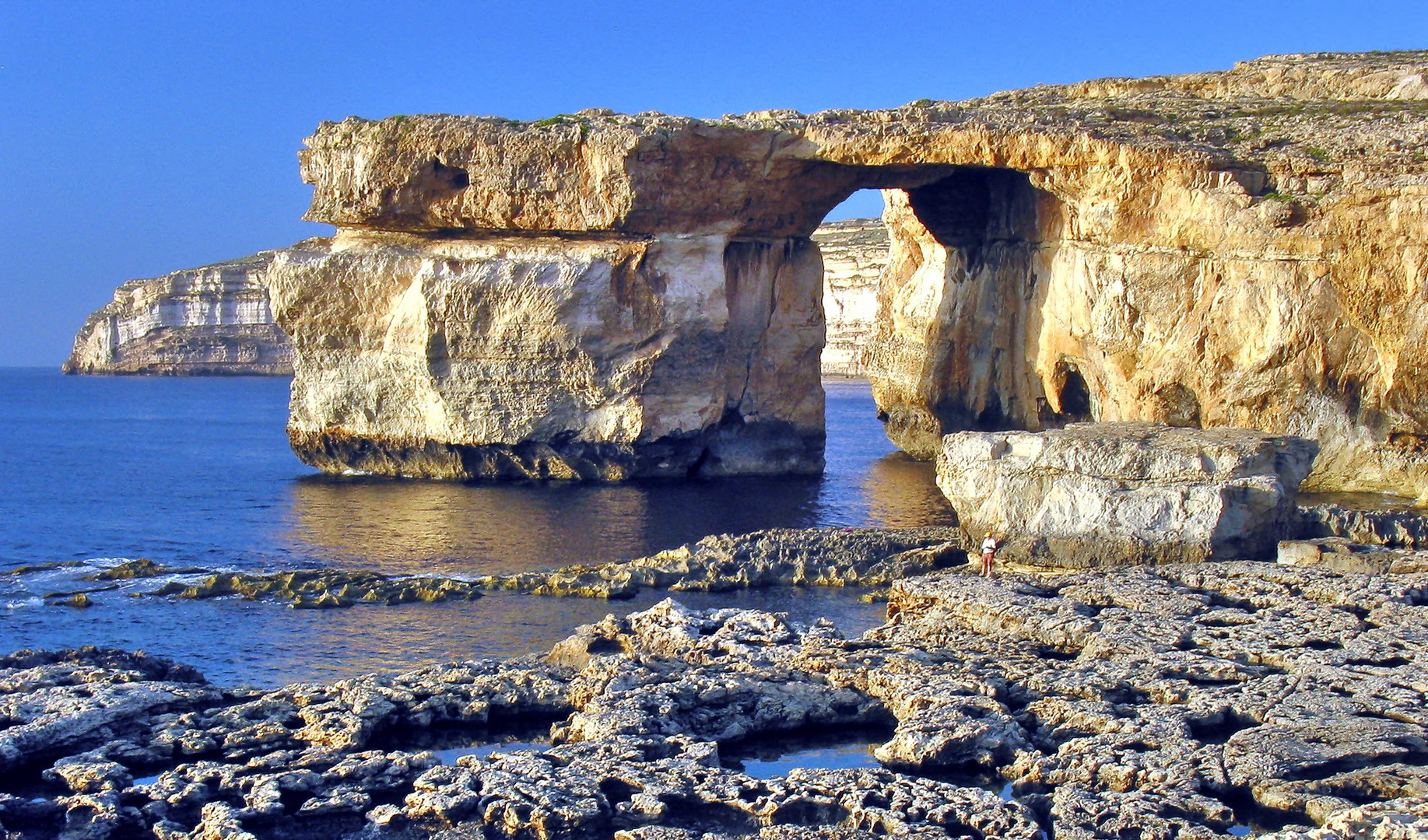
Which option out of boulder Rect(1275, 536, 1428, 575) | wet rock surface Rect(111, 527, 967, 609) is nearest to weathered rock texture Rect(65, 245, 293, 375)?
wet rock surface Rect(111, 527, 967, 609)

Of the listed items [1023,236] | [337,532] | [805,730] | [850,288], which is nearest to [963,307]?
[1023,236]

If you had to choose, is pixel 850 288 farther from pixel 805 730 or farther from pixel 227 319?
pixel 805 730

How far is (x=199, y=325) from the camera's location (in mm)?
129625

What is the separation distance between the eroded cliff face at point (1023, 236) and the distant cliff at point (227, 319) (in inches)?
2541

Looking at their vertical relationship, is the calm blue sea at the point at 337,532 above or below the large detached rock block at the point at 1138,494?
below

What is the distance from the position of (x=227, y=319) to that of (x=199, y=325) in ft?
12.7

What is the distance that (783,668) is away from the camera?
18.7m

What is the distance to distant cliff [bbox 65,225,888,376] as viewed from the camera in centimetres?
11425

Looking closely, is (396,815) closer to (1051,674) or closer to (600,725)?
(600,725)

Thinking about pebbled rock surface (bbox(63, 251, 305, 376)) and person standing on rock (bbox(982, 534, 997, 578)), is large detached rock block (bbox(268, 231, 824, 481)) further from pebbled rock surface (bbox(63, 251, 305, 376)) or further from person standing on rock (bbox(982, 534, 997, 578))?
pebbled rock surface (bbox(63, 251, 305, 376))

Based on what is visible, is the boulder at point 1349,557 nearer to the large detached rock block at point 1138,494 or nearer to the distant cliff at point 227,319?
the large detached rock block at point 1138,494

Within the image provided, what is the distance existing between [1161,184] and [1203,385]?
525 centimetres

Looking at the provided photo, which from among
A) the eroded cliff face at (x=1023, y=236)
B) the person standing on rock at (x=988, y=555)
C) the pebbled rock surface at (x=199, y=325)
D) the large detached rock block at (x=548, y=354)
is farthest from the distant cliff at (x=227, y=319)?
the person standing on rock at (x=988, y=555)

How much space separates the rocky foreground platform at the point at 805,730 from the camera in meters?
14.0
